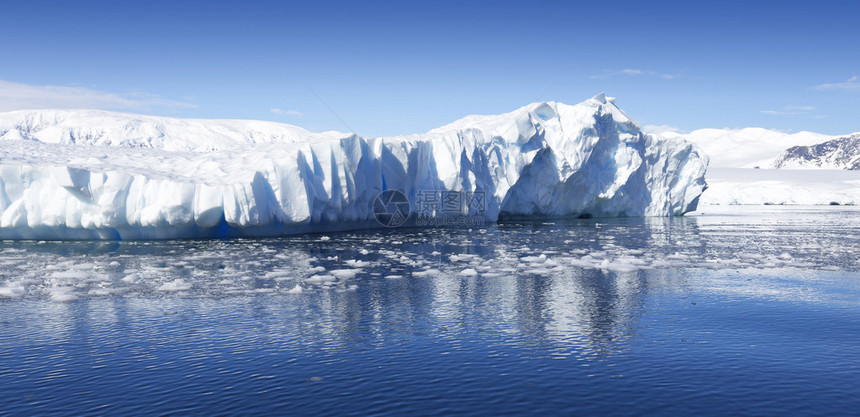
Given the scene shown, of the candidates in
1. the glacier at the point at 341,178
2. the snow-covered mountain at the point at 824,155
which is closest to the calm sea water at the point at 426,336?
the glacier at the point at 341,178

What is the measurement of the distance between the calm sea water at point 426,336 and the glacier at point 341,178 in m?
4.00

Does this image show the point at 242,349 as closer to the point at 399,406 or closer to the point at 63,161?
the point at 399,406

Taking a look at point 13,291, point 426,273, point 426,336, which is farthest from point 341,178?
point 426,336

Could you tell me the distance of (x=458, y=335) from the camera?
8.45 meters

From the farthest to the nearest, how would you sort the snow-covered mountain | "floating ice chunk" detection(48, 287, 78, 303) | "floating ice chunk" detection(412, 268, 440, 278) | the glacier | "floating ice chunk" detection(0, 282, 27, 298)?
1. the snow-covered mountain
2. the glacier
3. "floating ice chunk" detection(412, 268, 440, 278)
4. "floating ice chunk" detection(0, 282, 27, 298)
5. "floating ice chunk" detection(48, 287, 78, 303)

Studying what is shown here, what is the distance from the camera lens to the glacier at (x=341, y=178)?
65.8 feet

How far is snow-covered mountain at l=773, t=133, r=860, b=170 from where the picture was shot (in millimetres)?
143000

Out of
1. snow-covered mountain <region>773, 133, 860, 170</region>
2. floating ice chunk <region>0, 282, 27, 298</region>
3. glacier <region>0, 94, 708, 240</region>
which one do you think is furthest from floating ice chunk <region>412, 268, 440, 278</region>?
snow-covered mountain <region>773, 133, 860, 170</region>

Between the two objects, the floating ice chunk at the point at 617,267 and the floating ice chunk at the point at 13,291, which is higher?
the floating ice chunk at the point at 13,291

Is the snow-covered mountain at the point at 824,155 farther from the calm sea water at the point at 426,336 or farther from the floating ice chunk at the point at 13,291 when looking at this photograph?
the floating ice chunk at the point at 13,291

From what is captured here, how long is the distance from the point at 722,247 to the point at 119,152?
24056mm

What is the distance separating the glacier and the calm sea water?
13.1ft

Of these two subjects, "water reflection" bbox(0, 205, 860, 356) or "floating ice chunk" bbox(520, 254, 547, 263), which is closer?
"water reflection" bbox(0, 205, 860, 356)

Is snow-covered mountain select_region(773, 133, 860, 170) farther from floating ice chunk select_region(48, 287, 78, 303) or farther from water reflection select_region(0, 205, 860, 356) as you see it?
floating ice chunk select_region(48, 287, 78, 303)
